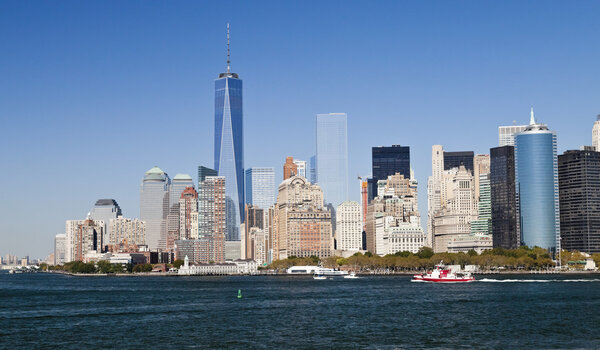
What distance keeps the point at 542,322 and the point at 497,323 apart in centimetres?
569

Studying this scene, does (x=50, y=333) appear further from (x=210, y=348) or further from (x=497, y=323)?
(x=497, y=323)

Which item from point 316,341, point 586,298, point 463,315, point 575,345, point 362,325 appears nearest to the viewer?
point 575,345

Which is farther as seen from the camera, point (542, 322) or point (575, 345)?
point (542, 322)

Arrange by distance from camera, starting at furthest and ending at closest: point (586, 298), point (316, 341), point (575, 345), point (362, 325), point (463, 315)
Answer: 1. point (586, 298)
2. point (463, 315)
3. point (362, 325)
4. point (316, 341)
5. point (575, 345)

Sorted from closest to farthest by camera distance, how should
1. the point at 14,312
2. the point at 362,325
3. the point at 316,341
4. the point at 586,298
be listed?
the point at 316,341, the point at 362,325, the point at 14,312, the point at 586,298

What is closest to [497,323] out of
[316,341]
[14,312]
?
[316,341]

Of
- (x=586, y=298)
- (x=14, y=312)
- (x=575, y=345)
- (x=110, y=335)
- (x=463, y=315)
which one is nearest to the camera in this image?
(x=575, y=345)

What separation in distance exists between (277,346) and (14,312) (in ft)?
187

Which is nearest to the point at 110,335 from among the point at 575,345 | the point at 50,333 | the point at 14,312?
the point at 50,333

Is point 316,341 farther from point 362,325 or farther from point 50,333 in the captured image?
point 50,333

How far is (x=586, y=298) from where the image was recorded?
14362cm

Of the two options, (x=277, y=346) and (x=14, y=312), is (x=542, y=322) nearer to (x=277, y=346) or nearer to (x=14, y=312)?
(x=277, y=346)

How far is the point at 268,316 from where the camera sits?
11212cm

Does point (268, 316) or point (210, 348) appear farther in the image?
point (268, 316)
